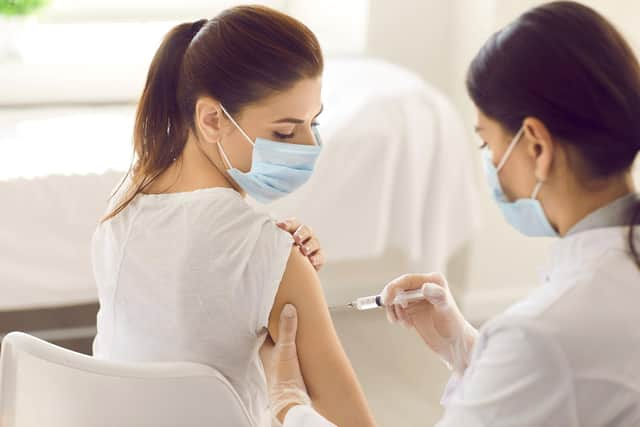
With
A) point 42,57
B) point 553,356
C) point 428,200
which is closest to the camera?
point 553,356

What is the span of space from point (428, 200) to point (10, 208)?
114cm

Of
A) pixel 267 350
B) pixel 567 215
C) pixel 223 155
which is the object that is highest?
pixel 567 215

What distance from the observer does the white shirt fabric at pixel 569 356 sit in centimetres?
101

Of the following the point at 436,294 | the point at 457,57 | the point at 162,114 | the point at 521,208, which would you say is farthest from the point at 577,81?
the point at 457,57

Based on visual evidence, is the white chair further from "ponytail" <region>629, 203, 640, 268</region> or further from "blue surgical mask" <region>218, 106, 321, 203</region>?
"ponytail" <region>629, 203, 640, 268</region>

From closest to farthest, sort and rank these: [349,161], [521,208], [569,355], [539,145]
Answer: [569,355] < [539,145] < [521,208] < [349,161]

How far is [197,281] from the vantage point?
4.60 feet

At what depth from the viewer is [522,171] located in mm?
1176

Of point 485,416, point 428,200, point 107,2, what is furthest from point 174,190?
point 107,2

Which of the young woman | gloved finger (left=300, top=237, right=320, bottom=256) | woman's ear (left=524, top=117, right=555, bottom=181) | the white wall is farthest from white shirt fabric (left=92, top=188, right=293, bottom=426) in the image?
the white wall

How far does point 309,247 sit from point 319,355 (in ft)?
0.59

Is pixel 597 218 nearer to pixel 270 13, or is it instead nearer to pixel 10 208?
pixel 270 13

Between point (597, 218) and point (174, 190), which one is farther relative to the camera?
point (174, 190)

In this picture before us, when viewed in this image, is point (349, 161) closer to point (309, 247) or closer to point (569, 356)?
point (309, 247)
